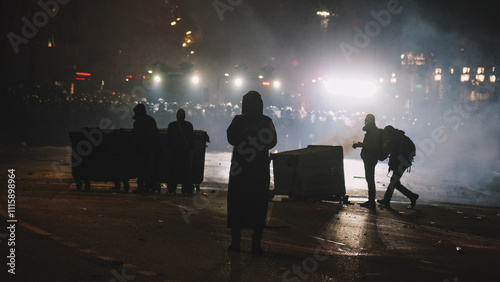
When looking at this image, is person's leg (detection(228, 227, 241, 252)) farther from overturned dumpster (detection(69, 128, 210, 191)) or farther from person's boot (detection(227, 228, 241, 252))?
overturned dumpster (detection(69, 128, 210, 191))

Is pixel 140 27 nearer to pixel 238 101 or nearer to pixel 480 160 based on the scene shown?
pixel 238 101

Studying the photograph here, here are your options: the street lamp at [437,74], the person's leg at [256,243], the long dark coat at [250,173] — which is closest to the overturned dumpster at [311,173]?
the long dark coat at [250,173]

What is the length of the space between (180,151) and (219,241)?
597 cm

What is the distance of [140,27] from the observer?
53469 mm

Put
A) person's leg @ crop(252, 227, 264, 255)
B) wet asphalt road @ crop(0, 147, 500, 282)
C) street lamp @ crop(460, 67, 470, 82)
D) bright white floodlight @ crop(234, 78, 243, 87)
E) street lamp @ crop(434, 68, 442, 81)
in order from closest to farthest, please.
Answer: wet asphalt road @ crop(0, 147, 500, 282) → person's leg @ crop(252, 227, 264, 255) → bright white floodlight @ crop(234, 78, 243, 87) → street lamp @ crop(460, 67, 470, 82) → street lamp @ crop(434, 68, 442, 81)

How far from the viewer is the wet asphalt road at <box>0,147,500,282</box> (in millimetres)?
6445

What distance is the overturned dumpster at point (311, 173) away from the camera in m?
13.5

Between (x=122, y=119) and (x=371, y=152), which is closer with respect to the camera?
(x=371, y=152)

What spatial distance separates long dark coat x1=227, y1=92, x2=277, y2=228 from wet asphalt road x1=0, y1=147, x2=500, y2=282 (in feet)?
1.62

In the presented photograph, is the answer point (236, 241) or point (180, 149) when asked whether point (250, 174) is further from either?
point (180, 149)

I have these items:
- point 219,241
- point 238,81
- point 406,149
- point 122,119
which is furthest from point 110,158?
point 238,81

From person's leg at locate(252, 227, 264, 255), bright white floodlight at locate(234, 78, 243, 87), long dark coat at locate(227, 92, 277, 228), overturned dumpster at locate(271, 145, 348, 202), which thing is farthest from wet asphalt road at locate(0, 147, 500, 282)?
bright white floodlight at locate(234, 78, 243, 87)

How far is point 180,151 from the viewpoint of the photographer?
1400 centimetres

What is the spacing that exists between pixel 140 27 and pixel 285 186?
139ft
